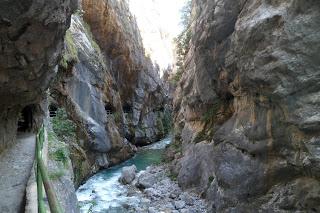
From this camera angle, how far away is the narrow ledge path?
6.84 meters

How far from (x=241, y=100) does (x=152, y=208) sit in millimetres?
5928

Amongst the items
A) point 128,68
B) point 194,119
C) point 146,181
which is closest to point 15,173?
point 146,181

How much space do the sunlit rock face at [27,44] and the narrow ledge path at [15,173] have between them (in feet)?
3.38

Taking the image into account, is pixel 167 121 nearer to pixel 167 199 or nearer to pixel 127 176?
pixel 127 176

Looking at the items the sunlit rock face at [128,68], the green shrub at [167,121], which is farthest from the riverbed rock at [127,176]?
the green shrub at [167,121]

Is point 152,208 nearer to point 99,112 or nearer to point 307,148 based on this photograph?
point 307,148

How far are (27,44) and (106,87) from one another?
2060 centimetres

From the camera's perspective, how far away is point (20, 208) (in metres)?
6.66

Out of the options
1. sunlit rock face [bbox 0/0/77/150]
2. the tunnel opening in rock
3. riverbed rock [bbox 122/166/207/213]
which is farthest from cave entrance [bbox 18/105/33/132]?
the tunnel opening in rock

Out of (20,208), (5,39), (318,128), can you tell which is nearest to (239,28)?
(318,128)

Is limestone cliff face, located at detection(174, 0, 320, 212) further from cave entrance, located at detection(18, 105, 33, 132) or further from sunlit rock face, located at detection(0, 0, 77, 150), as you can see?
cave entrance, located at detection(18, 105, 33, 132)

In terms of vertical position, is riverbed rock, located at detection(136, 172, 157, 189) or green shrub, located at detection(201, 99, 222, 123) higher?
green shrub, located at detection(201, 99, 222, 123)

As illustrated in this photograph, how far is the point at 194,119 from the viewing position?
20.4 metres

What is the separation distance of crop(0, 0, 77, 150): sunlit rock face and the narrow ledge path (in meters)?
1.03
